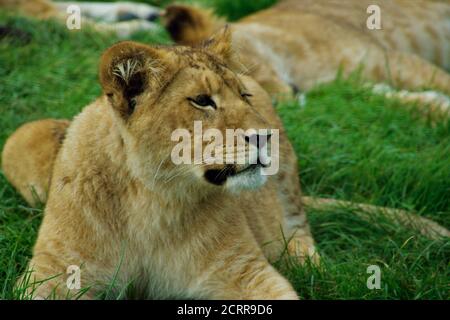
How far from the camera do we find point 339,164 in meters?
4.29

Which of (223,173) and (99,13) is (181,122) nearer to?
(223,173)

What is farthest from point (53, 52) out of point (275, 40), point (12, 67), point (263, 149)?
point (263, 149)

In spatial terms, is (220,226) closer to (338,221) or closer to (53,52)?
(338,221)

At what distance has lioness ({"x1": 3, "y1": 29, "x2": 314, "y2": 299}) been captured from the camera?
9.05 ft

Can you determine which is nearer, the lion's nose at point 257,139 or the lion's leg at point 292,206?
the lion's nose at point 257,139

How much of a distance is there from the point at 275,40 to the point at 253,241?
9.65 ft

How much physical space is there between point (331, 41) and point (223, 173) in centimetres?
335

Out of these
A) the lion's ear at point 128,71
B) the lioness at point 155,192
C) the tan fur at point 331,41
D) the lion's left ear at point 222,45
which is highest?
the lion's ear at point 128,71

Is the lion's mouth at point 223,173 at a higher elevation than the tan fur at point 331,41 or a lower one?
higher

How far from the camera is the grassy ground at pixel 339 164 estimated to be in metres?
3.17

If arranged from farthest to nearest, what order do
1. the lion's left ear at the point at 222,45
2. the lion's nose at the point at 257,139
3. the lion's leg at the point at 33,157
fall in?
the lion's leg at the point at 33,157 → the lion's left ear at the point at 222,45 → the lion's nose at the point at 257,139

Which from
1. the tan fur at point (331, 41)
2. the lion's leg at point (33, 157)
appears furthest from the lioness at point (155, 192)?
the tan fur at point (331, 41)

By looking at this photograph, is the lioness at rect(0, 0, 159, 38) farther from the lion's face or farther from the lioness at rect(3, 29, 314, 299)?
the lion's face

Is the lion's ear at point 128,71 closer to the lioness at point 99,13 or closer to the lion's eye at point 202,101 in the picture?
the lion's eye at point 202,101
